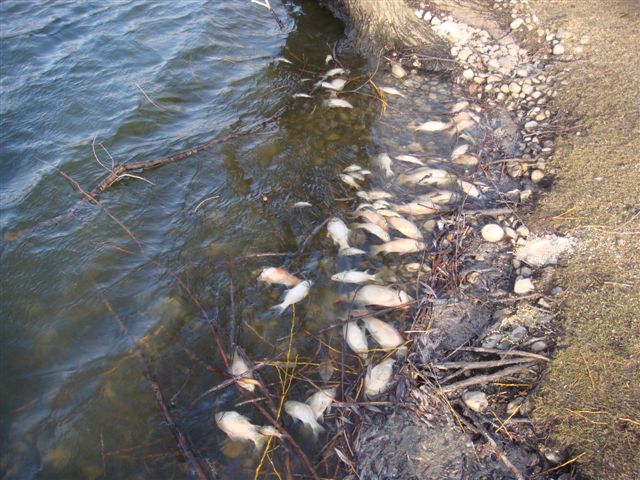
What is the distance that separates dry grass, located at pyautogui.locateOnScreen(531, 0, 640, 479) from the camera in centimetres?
280

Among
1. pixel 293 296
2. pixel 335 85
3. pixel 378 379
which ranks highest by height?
pixel 335 85

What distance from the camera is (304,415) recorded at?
10.6ft

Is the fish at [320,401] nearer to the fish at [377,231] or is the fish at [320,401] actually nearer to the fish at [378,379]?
the fish at [378,379]

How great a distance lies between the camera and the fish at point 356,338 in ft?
11.8

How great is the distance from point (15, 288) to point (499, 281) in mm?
4201

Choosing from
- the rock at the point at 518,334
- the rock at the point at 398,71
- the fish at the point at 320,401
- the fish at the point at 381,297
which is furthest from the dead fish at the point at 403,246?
the rock at the point at 398,71

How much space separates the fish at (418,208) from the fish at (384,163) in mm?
554

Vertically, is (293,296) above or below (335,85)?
below

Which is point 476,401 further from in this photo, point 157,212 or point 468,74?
point 468,74

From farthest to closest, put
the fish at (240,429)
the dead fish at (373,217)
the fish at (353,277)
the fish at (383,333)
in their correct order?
the dead fish at (373,217)
the fish at (353,277)
the fish at (383,333)
the fish at (240,429)

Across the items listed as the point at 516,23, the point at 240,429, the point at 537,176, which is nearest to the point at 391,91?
the point at 516,23

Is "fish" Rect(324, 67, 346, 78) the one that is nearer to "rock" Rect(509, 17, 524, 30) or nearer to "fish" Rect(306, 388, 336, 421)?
"rock" Rect(509, 17, 524, 30)

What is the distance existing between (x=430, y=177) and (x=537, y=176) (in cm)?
101

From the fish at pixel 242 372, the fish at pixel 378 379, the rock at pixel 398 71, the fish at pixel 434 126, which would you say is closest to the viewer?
the fish at pixel 378 379
